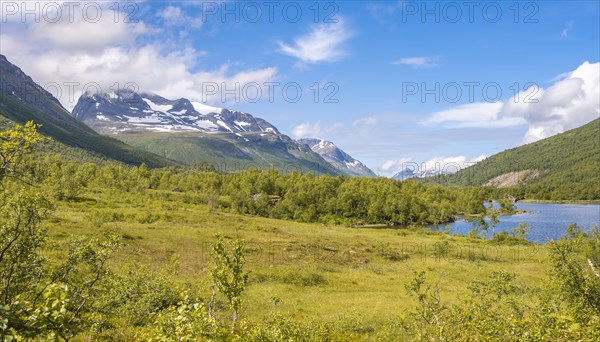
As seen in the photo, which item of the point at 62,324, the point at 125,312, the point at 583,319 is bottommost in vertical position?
the point at 125,312

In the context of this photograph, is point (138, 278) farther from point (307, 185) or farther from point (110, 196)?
point (307, 185)

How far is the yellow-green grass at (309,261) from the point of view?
4153 cm

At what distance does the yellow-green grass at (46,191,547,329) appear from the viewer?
4153 centimetres

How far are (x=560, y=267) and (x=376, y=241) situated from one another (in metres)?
70.9

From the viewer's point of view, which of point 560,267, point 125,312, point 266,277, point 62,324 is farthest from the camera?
point 266,277

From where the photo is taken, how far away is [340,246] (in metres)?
80.4

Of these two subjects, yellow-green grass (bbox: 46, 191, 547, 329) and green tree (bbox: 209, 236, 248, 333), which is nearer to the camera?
green tree (bbox: 209, 236, 248, 333)

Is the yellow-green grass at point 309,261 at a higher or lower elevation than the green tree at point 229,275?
lower

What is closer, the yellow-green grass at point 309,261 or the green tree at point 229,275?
the green tree at point 229,275

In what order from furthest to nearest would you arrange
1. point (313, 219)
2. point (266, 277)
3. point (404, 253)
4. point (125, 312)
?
point (313, 219) < point (404, 253) < point (266, 277) < point (125, 312)

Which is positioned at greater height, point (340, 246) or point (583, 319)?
point (583, 319)

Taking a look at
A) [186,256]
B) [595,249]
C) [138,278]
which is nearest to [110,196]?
[186,256]

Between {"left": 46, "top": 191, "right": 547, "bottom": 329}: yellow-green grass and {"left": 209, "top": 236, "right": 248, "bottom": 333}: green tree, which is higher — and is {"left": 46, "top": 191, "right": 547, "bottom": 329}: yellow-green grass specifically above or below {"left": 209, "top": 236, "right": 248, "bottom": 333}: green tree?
below

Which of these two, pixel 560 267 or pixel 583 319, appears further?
pixel 560 267
